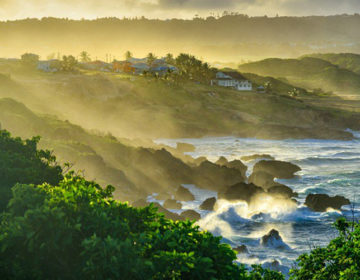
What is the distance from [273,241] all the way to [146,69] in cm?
12296

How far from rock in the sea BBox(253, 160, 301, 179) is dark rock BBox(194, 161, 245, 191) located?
20.5 feet

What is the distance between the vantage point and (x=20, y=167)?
20094 millimetres

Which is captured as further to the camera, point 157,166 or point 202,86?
point 202,86

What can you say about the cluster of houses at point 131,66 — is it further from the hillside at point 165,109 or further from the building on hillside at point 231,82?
the hillside at point 165,109

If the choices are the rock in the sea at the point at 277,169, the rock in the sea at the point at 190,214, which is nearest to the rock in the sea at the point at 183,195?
the rock in the sea at the point at 190,214

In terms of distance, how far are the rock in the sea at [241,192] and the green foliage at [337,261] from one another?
93.1ft

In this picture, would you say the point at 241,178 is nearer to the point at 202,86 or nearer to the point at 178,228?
the point at 178,228

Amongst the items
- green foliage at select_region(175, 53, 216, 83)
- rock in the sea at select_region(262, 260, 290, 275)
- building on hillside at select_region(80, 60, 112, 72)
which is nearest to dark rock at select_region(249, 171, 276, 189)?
rock in the sea at select_region(262, 260, 290, 275)

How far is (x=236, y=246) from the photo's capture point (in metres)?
33.5

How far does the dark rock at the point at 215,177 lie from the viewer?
165 ft

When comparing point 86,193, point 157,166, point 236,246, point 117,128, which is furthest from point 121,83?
point 86,193

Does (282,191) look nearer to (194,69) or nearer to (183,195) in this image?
(183,195)

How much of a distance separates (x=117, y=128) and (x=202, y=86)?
131 feet

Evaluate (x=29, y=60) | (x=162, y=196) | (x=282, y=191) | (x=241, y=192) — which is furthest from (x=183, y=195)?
(x=29, y=60)
